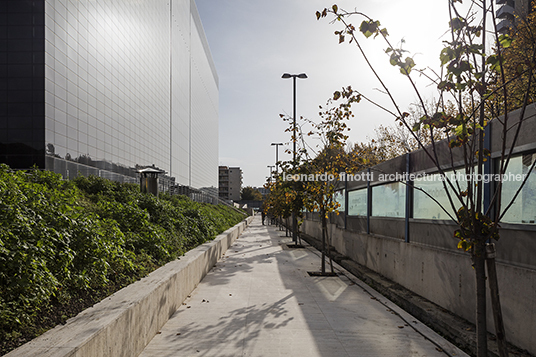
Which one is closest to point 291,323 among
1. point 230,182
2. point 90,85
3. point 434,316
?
point 434,316

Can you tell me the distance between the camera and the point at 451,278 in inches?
256

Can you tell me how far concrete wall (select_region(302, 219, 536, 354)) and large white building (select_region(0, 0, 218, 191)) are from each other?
11686mm

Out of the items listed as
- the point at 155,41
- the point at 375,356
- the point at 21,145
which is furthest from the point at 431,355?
the point at 155,41

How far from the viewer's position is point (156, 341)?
17.6ft

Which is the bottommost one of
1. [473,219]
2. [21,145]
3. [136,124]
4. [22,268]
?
[22,268]

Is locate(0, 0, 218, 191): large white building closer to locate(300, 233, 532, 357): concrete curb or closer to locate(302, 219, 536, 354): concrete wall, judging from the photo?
locate(302, 219, 536, 354): concrete wall

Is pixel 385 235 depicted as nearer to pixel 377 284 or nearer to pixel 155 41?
pixel 377 284

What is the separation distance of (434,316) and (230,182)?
573ft

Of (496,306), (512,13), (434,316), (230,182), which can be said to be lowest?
(434,316)

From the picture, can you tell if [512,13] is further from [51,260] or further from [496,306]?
[51,260]

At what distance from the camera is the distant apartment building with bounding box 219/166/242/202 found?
177m

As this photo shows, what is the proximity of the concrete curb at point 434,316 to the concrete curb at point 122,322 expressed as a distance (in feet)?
14.1

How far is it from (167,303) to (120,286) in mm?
975

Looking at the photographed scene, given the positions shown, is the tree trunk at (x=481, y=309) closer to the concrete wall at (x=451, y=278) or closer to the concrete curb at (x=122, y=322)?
the concrete wall at (x=451, y=278)
